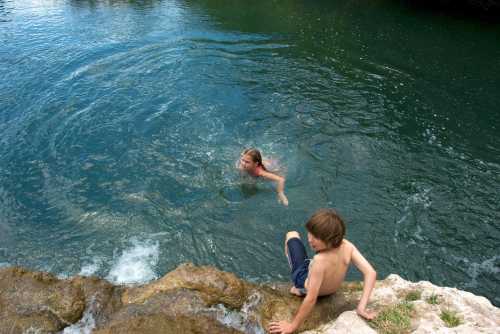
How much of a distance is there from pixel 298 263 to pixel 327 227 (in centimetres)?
144

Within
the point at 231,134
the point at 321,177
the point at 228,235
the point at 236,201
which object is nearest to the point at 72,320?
the point at 228,235

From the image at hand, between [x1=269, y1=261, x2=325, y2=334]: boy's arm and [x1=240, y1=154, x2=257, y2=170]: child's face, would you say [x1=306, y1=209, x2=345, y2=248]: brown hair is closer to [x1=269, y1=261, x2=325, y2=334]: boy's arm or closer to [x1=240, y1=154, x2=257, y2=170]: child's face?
[x1=269, y1=261, x2=325, y2=334]: boy's arm

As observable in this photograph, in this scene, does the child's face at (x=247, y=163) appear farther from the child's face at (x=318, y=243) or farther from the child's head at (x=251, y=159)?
the child's face at (x=318, y=243)

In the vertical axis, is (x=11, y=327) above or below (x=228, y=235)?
above

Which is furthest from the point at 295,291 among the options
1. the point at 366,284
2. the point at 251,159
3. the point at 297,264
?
the point at 251,159

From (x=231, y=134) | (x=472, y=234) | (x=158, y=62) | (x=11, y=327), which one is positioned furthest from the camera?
(x=158, y=62)

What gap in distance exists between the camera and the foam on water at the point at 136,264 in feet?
22.8

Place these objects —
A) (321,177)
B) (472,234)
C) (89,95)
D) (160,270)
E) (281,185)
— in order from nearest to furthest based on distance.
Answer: (160,270) → (472,234) → (281,185) → (321,177) → (89,95)

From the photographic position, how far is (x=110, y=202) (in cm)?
880

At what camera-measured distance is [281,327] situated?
471cm

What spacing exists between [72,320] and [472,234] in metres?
7.48

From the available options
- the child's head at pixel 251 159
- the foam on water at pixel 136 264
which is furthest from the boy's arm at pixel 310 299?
the child's head at pixel 251 159

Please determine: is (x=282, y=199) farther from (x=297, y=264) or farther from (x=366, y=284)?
(x=366, y=284)

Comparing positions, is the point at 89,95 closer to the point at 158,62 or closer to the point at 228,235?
the point at 158,62
